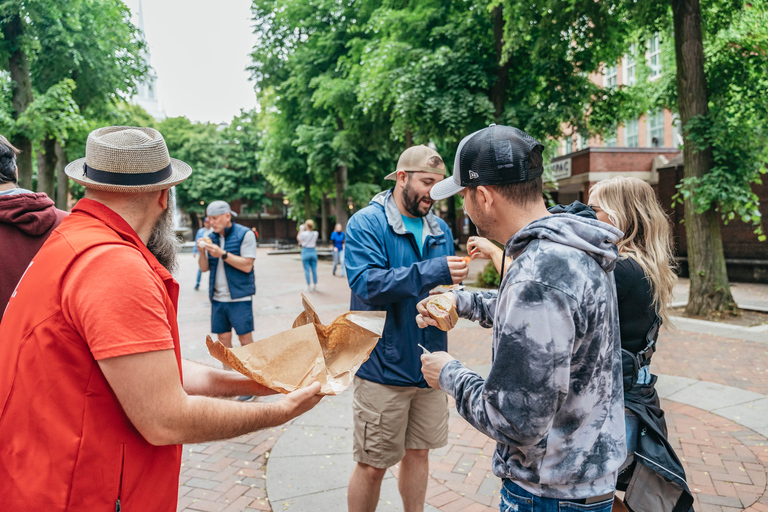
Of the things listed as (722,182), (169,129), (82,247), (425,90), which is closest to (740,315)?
(722,182)

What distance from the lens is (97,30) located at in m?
15.4

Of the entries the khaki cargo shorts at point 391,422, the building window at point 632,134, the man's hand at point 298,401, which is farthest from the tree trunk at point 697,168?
the building window at point 632,134

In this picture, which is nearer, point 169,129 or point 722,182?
point 722,182

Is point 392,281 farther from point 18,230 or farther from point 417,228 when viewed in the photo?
point 18,230

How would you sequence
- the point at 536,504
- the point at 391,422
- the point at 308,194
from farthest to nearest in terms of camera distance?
1. the point at 308,194
2. the point at 391,422
3. the point at 536,504

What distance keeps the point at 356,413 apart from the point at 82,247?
1837mm

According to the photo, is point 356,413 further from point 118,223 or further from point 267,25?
point 267,25

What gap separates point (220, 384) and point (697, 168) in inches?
367

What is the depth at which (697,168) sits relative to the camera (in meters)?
8.80

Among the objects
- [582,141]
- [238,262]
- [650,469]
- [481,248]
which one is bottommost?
[650,469]

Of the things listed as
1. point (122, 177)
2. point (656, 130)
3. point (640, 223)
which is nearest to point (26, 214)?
point (122, 177)

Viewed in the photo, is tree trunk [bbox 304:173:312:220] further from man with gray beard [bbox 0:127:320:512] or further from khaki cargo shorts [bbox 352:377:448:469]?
man with gray beard [bbox 0:127:320:512]

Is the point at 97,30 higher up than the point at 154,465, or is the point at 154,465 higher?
the point at 97,30

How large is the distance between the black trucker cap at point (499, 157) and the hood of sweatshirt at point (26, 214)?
2027 millimetres
